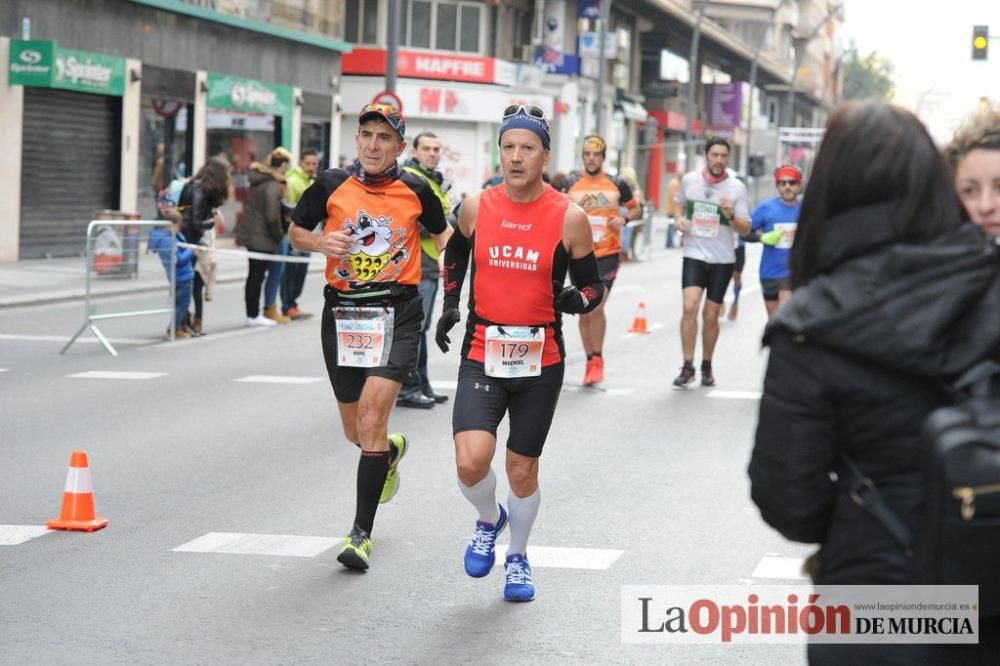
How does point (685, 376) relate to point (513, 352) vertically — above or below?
below

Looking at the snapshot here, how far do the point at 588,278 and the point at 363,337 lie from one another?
Result: 3.44 ft

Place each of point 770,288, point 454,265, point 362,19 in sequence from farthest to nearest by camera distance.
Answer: point 362,19, point 770,288, point 454,265

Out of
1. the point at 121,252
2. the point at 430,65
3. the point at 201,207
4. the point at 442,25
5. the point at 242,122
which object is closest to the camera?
the point at 201,207

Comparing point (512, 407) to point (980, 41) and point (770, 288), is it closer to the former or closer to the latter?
point (770, 288)

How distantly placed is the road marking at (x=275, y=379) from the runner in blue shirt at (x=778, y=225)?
12.6 feet

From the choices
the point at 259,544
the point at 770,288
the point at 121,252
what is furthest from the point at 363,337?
the point at 121,252

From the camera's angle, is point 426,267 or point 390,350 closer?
point 390,350

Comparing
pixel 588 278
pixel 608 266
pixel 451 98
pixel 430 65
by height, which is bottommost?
pixel 608 266

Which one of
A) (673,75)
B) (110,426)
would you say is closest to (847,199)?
(110,426)

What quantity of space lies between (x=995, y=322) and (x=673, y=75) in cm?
6782

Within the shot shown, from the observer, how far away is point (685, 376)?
43.7 ft

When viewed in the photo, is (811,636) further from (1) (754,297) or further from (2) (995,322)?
(1) (754,297)

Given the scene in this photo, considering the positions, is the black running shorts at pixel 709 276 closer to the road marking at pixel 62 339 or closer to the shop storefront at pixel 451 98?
the road marking at pixel 62 339

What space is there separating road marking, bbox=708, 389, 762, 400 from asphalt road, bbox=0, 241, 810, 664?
0.05 meters
